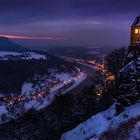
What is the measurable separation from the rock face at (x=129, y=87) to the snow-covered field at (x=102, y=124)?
46.2 inches

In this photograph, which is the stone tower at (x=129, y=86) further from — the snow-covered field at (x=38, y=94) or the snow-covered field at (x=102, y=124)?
the snow-covered field at (x=38, y=94)

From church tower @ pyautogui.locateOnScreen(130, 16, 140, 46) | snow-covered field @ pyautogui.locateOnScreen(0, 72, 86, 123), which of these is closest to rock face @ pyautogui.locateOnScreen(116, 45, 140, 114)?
church tower @ pyautogui.locateOnScreen(130, 16, 140, 46)

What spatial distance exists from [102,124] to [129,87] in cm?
404

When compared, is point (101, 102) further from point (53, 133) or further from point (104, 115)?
point (104, 115)

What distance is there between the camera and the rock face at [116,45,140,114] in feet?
80.8

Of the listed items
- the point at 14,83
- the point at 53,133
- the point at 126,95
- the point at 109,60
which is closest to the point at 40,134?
the point at 53,133

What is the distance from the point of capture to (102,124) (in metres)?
23.9

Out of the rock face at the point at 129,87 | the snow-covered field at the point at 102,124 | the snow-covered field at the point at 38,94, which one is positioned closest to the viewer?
the snow-covered field at the point at 102,124

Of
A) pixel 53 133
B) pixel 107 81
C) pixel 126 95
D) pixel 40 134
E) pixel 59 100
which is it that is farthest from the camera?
pixel 107 81

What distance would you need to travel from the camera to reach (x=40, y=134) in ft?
135

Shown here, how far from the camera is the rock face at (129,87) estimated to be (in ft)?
80.8

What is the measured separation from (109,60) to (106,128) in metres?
20.9

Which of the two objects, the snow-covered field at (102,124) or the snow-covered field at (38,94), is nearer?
the snow-covered field at (102,124)

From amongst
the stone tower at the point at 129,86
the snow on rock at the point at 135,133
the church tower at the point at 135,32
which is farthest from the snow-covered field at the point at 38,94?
the snow on rock at the point at 135,133
